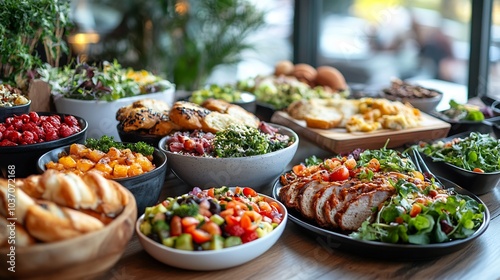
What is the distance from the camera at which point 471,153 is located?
→ 275 cm

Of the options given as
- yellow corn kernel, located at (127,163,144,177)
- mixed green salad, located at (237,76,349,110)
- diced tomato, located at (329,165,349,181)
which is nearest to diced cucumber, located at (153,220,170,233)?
yellow corn kernel, located at (127,163,144,177)

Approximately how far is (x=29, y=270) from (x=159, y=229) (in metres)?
0.50

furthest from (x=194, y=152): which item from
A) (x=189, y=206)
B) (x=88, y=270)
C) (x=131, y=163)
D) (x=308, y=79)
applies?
(x=308, y=79)

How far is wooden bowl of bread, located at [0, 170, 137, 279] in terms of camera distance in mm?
1493

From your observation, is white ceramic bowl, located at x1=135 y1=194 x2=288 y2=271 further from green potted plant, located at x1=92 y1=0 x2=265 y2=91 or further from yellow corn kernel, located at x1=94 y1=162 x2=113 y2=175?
green potted plant, located at x1=92 y1=0 x2=265 y2=91

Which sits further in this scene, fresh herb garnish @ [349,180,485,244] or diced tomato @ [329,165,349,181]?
diced tomato @ [329,165,349,181]

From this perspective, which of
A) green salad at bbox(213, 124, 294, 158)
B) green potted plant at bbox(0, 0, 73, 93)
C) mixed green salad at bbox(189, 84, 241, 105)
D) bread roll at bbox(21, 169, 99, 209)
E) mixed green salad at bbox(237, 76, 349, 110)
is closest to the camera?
bread roll at bbox(21, 169, 99, 209)

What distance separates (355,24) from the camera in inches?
281

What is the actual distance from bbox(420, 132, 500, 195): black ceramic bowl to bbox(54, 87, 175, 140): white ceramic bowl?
1828 millimetres

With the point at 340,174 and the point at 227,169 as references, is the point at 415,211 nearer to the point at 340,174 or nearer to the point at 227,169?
the point at 340,174

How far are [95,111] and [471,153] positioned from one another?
207 cm

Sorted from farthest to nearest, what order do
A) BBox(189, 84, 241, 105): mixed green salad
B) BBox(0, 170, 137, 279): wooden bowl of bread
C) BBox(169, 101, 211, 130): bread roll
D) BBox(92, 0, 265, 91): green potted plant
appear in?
BBox(92, 0, 265, 91): green potted plant → BBox(189, 84, 241, 105): mixed green salad → BBox(169, 101, 211, 130): bread roll → BBox(0, 170, 137, 279): wooden bowl of bread

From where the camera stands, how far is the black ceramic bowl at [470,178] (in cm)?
261

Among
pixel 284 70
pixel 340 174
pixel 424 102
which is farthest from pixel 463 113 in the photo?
pixel 284 70
